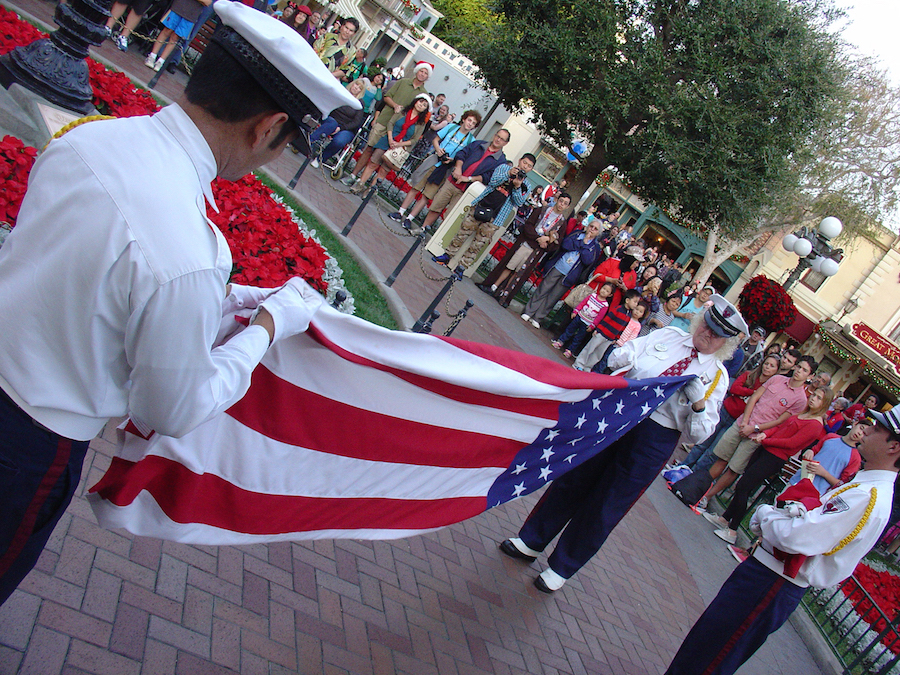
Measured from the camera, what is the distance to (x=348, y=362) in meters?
2.82

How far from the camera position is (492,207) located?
1226 cm

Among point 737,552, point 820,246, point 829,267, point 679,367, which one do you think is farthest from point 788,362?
point 820,246

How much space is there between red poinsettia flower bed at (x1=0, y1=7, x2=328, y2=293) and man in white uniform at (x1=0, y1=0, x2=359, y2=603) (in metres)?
2.86

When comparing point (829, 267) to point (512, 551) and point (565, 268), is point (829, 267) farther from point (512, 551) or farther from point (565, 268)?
point (512, 551)

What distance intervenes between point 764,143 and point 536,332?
7.03 m

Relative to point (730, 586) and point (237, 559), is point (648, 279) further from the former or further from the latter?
Result: point (237, 559)

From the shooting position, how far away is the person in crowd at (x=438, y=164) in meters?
13.0

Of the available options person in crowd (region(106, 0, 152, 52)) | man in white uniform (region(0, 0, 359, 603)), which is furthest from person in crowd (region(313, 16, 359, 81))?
man in white uniform (region(0, 0, 359, 603))

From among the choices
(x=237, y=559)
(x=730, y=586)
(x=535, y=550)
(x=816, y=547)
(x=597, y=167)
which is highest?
(x=597, y=167)

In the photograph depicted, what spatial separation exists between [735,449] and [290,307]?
8851 mm

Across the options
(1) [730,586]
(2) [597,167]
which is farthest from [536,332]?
(1) [730,586]

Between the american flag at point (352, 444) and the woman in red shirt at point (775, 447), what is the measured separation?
5977mm

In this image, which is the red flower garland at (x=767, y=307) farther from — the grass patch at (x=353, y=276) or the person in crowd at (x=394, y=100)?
the grass patch at (x=353, y=276)

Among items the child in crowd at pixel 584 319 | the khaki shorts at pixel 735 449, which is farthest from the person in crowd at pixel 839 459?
the child in crowd at pixel 584 319
